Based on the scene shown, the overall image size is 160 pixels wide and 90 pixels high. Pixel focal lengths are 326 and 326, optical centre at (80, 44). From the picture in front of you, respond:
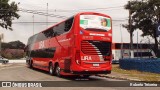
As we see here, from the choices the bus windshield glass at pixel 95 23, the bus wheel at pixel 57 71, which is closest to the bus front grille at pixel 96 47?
the bus windshield glass at pixel 95 23

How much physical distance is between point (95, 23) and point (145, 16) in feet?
119

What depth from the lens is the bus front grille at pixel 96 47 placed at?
797 inches

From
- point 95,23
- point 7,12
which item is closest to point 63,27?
point 95,23

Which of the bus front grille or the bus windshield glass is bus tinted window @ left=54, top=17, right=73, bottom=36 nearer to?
the bus windshield glass

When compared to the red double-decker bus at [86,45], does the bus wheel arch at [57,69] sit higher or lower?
lower

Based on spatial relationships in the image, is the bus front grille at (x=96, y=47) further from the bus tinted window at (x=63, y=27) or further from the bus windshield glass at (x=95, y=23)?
the bus tinted window at (x=63, y=27)

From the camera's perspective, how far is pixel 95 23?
20641 mm

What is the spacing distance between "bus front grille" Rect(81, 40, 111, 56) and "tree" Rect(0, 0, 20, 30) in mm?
34776

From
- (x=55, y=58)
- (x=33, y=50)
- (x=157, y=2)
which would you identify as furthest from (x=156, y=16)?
(x=55, y=58)

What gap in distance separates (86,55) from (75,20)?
2275 millimetres

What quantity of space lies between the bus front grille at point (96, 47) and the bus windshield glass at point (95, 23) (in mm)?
851

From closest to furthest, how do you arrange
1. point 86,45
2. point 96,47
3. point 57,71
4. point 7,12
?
point 86,45, point 96,47, point 57,71, point 7,12

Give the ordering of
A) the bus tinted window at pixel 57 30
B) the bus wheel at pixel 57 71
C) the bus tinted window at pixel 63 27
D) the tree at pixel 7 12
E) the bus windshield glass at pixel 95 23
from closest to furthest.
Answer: the bus windshield glass at pixel 95 23
the bus tinted window at pixel 63 27
the bus tinted window at pixel 57 30
the bus wheel at pixel 57 71
the tree at pixel 7 12

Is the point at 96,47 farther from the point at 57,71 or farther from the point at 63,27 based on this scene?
the point at 57,71
